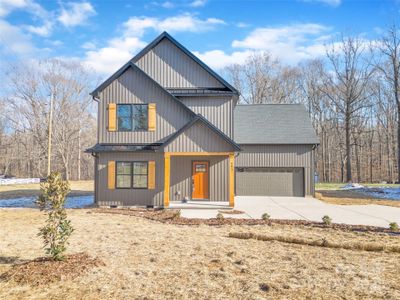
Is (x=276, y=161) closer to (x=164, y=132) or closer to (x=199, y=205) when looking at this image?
(x=199, y=205)

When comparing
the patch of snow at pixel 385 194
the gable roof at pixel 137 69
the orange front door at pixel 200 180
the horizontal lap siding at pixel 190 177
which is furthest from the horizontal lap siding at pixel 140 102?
the patch of snow at pixel 385 194

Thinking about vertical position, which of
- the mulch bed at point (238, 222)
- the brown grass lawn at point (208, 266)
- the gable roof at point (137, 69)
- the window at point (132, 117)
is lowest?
the brown grass lawn at point (208, 266)

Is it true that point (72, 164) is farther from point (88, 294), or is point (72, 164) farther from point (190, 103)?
point (88, 294)

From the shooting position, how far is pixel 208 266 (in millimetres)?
6582

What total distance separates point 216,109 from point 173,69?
3.22 meters

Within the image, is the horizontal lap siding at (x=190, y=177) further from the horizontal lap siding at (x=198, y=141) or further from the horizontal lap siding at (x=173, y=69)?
the horizontal lap siding at (x=173, y=69)

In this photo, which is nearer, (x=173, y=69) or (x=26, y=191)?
(x=173, y=69)

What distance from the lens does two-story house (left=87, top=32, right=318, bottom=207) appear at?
1562 cm

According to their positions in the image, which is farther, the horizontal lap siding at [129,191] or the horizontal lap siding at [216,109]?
the horizontal lap siding at [216,109]

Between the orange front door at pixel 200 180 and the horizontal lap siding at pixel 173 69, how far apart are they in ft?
14.5

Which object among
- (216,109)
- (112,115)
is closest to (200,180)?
(216,109)

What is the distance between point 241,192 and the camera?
2292 centimetres

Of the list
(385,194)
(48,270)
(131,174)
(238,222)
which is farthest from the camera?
(385,194)

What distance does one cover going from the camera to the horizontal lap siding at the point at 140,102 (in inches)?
659
